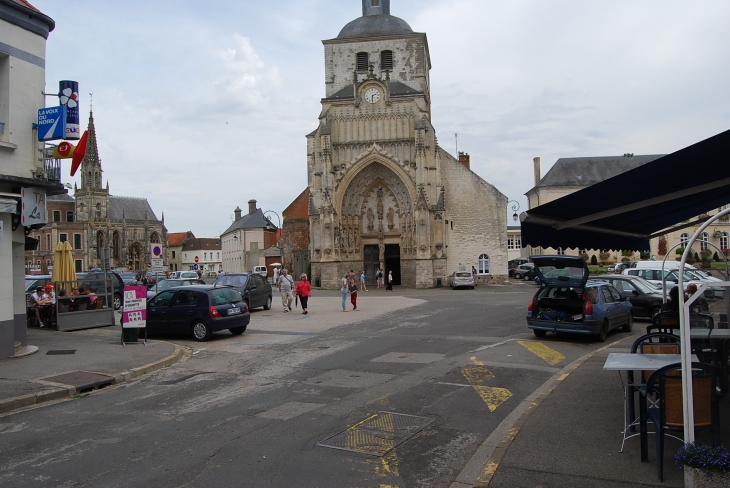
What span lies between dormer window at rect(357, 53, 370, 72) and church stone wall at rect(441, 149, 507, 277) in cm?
984

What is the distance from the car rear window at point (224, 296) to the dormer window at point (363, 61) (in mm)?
34453

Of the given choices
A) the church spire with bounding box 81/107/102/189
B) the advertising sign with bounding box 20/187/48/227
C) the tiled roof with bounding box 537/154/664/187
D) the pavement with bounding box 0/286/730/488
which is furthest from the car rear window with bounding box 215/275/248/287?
the church spire with bounding box 81/107/102/189

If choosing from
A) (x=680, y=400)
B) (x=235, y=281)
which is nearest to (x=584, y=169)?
(x=235, y=281)

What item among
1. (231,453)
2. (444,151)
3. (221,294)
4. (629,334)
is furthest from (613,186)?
(444,151)

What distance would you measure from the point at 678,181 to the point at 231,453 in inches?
235

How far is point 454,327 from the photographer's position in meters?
17.5

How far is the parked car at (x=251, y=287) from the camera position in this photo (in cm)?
2374

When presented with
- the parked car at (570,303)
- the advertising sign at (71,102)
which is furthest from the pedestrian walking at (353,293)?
the advertising sign at (71,102)

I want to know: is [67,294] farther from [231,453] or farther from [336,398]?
[231,453]

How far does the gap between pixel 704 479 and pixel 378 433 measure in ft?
11.4

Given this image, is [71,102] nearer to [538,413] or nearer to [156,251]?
[156,251]

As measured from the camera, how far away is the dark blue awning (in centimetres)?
616

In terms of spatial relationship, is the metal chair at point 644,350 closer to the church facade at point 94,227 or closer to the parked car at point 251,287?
the parked car at point 251,287

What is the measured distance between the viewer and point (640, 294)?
19.2 m
